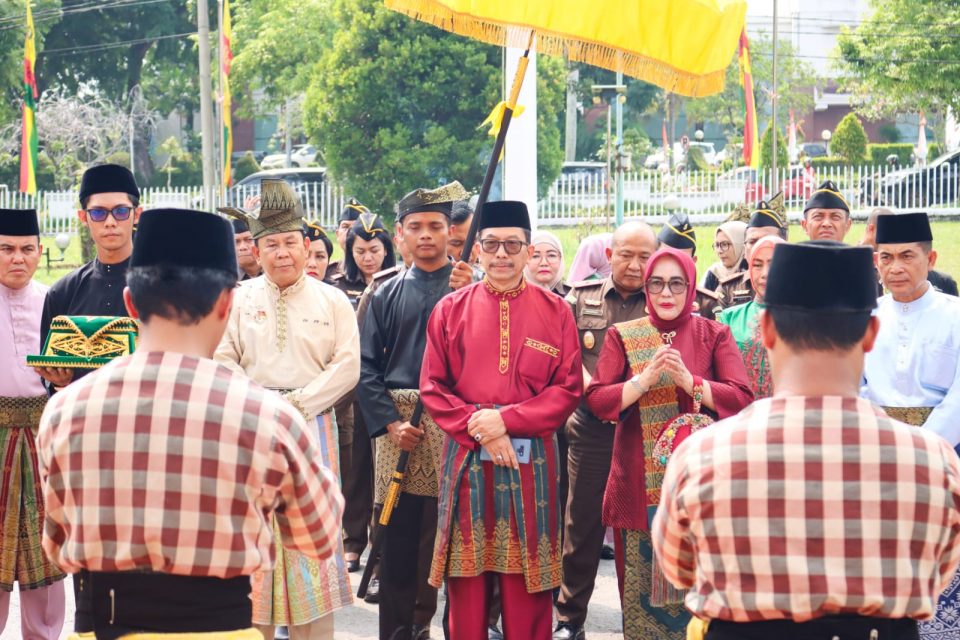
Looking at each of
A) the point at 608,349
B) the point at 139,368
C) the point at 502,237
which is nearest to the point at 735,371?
the point at 608,349

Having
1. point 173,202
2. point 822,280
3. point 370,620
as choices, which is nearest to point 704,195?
point 173,202

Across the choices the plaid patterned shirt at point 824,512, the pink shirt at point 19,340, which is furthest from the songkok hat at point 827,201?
the plaid patterned shirt at point 824,512

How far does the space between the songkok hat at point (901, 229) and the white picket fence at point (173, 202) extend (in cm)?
2168

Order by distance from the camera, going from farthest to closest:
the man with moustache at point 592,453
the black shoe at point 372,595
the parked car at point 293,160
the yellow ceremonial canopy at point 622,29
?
the parked car at point 293,160 → the black shoe at point 372,595 → the man with moustache at point 592,453 → the yellow ceremonial canopy at point 622,29

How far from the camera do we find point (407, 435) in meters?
6.52

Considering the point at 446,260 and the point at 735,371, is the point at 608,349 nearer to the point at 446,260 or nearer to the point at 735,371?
the point at 735,371

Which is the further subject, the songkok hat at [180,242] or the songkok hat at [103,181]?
the songkok hat at [103,181]

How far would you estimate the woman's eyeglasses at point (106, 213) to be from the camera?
A: 6301 mm

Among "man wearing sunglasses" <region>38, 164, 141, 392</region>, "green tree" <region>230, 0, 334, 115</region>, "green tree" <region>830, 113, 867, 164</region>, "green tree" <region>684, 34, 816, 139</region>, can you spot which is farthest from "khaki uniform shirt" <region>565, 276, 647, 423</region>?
"green tree" <region>684, 34, 816, 139</region>

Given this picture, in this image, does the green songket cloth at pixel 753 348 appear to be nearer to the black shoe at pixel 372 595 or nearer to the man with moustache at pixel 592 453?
the man with moustache at pixel 592 453

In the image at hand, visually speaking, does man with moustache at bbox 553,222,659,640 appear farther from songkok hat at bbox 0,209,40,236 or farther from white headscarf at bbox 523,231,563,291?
songkok hat at bbox 0,209,40,236

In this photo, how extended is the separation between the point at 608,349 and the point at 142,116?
39089mm

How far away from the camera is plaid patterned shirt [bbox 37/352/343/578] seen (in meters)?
3.52

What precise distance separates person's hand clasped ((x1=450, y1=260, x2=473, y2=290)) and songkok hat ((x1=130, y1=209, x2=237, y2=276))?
3.01 metres
